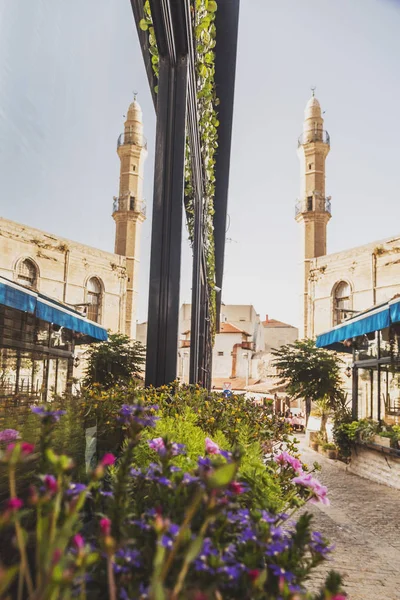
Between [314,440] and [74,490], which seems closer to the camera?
[74,490]

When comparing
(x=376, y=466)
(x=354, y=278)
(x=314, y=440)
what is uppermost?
(x=354, y=278)

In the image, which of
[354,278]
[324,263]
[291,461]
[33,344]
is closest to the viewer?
[33,344]

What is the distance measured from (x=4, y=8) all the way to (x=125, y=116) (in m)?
1.21

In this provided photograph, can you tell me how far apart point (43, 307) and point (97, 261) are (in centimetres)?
55

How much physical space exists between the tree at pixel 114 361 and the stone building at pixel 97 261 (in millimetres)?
59

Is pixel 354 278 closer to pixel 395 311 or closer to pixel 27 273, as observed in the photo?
pixel 395 311

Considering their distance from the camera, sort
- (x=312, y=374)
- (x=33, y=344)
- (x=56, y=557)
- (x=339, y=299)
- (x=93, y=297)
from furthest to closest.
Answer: (x=339, y=299) → (x=312, y=374) → (x=93, y=297) → (x=33, y=344) → (x=56, y=557)

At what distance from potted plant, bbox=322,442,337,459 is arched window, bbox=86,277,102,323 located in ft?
34.9

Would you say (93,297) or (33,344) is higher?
(93,297)

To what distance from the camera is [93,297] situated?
5.54 ft

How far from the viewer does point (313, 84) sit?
30719mm

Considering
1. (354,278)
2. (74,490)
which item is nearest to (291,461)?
(74,490)

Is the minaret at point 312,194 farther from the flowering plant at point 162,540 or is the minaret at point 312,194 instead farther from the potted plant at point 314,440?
the flowering plant at point 162,540

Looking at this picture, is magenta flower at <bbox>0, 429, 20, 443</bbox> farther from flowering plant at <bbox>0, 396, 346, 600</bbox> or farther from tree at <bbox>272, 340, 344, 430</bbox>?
tree at <bbox>272, 340, 344, 430</bbox>
